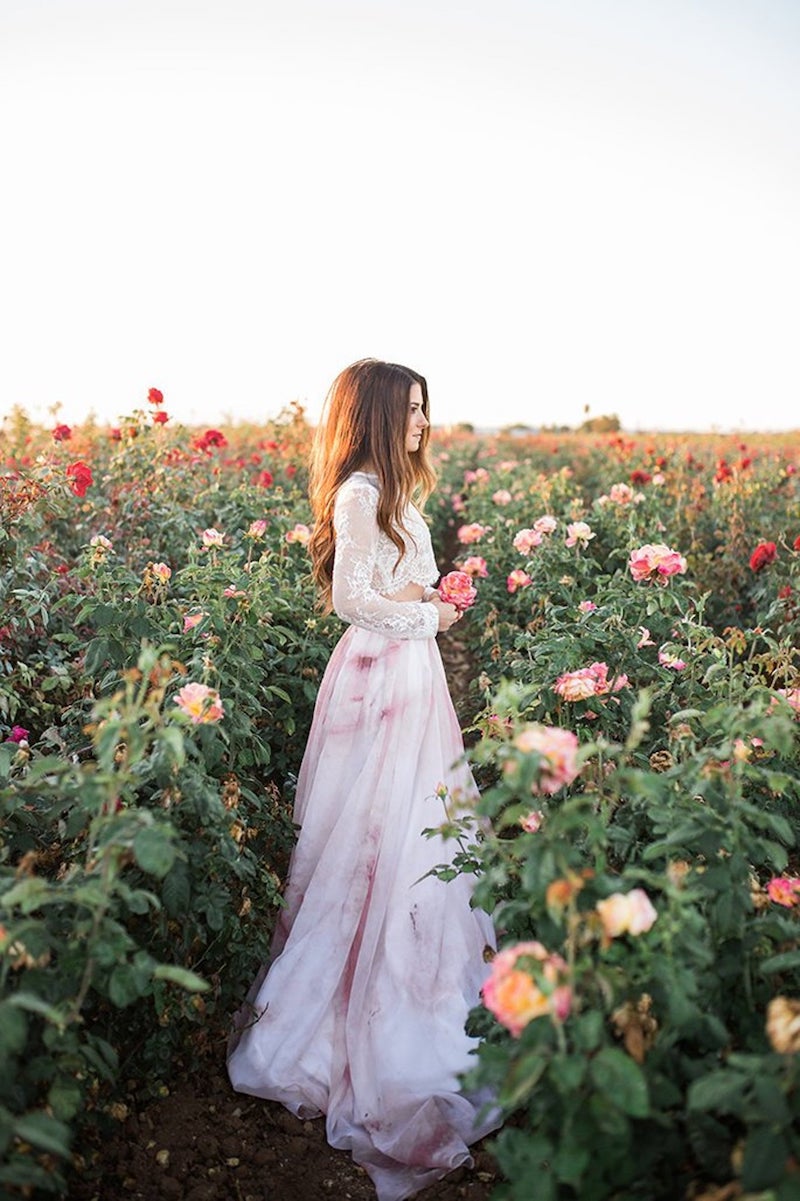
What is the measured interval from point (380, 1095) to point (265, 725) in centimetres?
146

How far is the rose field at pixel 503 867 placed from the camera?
56.5 inches

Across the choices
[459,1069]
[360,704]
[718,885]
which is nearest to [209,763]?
[360,704]

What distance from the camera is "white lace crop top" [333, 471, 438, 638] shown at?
2809 mm

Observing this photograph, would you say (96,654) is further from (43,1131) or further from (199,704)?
(43,1131)

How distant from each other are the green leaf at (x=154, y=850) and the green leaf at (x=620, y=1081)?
0.75 m

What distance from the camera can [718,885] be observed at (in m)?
1.73

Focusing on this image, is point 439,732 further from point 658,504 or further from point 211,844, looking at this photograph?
point 658,504

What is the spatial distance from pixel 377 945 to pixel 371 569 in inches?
42.0

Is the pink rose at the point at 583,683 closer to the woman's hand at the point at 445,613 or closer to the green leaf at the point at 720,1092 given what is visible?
the woman's hand at the point at 445,613

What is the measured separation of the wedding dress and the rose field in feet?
0.40

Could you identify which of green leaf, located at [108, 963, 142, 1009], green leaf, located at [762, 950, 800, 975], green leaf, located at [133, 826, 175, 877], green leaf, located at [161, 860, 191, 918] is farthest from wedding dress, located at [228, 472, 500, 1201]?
green leaf, located at [133, 826, 175, 877]

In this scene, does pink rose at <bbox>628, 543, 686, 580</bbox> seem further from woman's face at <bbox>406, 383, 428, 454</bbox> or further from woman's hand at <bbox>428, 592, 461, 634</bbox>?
woman's face at <bbox>406, 383, 428, 454</bbox>

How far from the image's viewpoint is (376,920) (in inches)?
106

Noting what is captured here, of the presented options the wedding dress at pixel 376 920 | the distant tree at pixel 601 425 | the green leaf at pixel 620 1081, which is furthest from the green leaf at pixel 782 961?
the distant tree at pixel 601 425
